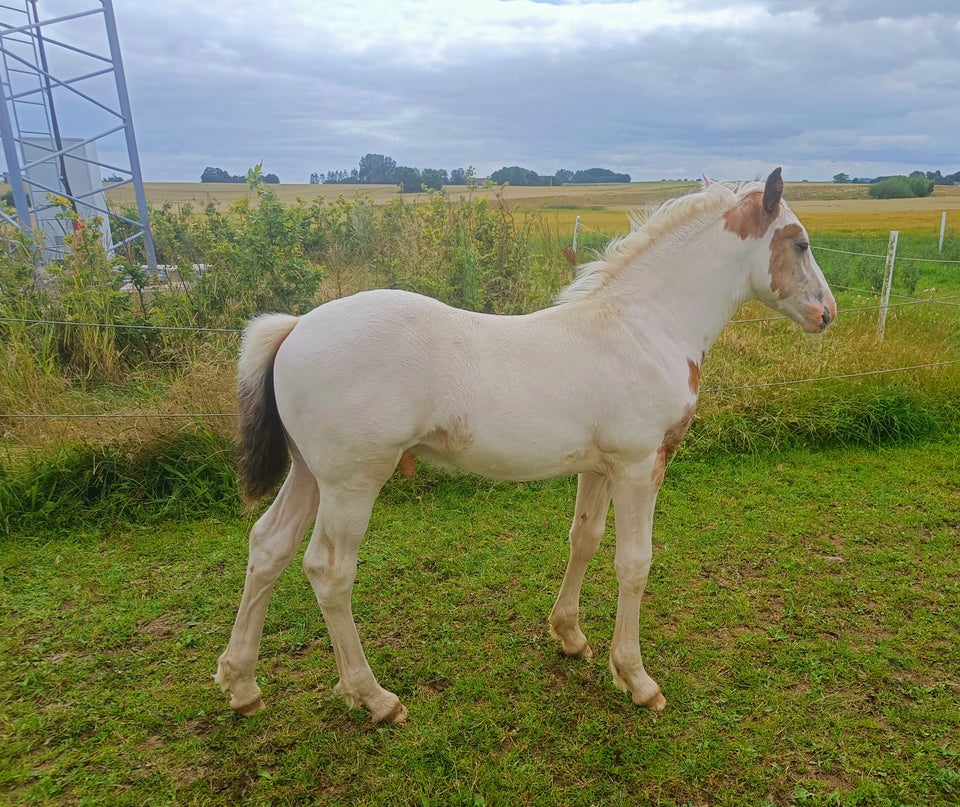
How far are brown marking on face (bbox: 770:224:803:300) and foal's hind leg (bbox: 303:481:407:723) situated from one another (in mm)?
1990

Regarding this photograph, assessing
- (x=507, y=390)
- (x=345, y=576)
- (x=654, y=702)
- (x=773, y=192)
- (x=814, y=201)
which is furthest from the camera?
(x=814, y=201)

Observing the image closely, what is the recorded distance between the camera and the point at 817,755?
242 centimetres

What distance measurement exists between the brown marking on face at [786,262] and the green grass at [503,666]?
181cm

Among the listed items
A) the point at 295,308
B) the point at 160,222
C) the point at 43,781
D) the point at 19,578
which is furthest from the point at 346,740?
the point at 160,222

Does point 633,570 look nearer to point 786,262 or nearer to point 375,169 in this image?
point 786,262

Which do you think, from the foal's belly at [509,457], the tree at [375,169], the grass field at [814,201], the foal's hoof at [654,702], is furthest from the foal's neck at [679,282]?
the tree at [375,169]

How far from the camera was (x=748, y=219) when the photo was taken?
255cm

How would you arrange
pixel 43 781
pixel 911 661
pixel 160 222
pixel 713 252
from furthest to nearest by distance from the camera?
pixel 160 222
pixel 911 661
pixel 713 252
pixel 43 781

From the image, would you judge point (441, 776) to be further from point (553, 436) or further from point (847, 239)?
point (847, 239)

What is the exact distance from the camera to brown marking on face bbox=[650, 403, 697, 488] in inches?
98.7

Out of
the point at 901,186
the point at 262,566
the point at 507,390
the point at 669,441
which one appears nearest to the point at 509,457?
the point at 507,390

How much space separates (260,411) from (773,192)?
231 cm

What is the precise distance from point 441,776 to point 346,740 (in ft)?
1.46

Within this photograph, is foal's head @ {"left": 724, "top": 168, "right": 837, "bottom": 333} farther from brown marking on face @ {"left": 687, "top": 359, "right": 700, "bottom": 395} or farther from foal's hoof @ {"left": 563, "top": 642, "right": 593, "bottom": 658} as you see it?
foal's hoof @ {"left": 563, "top": 642, "right": 593, "bottom": 658}
